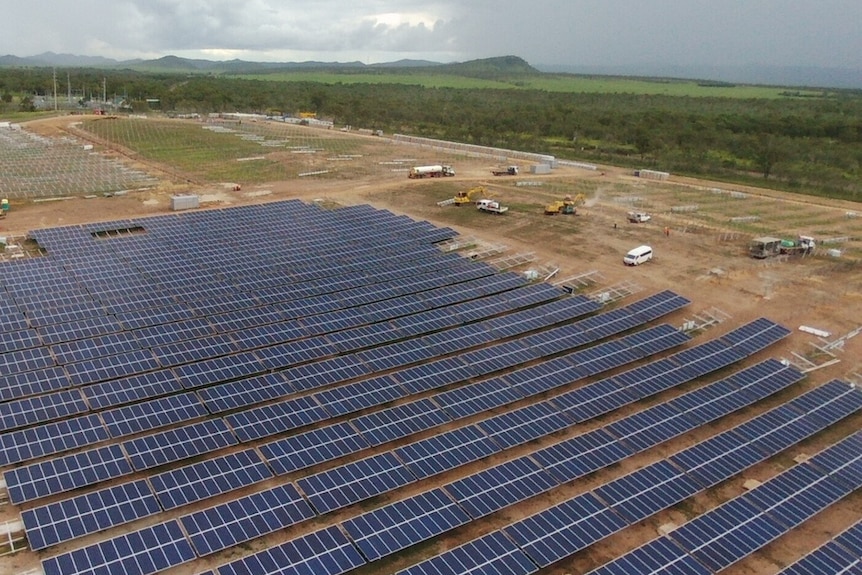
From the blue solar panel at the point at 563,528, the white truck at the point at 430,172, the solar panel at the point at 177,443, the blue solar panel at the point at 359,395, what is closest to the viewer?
the blue solar panel at the point at 563,528

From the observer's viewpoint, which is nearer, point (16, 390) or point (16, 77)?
point (16, 390)

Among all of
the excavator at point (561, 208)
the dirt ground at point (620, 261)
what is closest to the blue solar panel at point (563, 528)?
the dirt ground at point (620, 261)

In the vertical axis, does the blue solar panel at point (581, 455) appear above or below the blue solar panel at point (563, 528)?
above

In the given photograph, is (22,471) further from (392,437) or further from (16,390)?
(392,437)

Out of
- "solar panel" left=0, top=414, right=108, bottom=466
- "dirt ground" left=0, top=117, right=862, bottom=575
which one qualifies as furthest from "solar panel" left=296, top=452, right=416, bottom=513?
"solar panel" left=0, top=414, right=108, bottom=466

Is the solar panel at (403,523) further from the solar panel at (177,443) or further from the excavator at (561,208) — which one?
the excavator at (561,208)

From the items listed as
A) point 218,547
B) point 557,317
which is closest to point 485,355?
point 557,317
